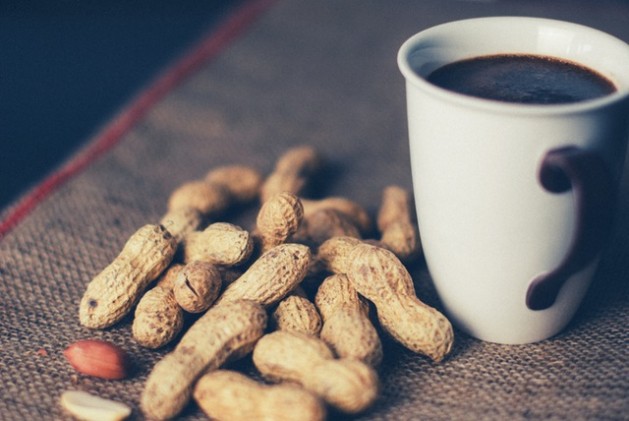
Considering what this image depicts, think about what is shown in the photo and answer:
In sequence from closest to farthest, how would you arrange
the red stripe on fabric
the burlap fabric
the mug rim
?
the mug rim → the burlap fabric → the red stripe on fabric

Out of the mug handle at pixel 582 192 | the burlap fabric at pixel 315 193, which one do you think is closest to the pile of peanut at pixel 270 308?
the burlap fabric at pixel 315 193

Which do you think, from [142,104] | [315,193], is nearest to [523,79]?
[315,193]

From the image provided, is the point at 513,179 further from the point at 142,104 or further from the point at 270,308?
the point at 142,104

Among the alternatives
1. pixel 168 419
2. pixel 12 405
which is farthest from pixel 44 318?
pixel 168 419

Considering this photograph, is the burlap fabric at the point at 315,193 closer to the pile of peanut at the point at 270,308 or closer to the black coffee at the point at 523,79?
the pile of peanut at the point at 270,308

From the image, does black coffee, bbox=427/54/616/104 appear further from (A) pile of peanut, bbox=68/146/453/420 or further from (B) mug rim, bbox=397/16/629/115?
(A) pile of peanut, bbox=68/146/453/420

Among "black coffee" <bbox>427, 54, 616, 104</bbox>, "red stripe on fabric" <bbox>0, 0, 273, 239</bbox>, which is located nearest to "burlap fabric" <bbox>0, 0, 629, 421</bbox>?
"red stripe on fabric" <bbox>0, 0, 273, 239</bbox>
